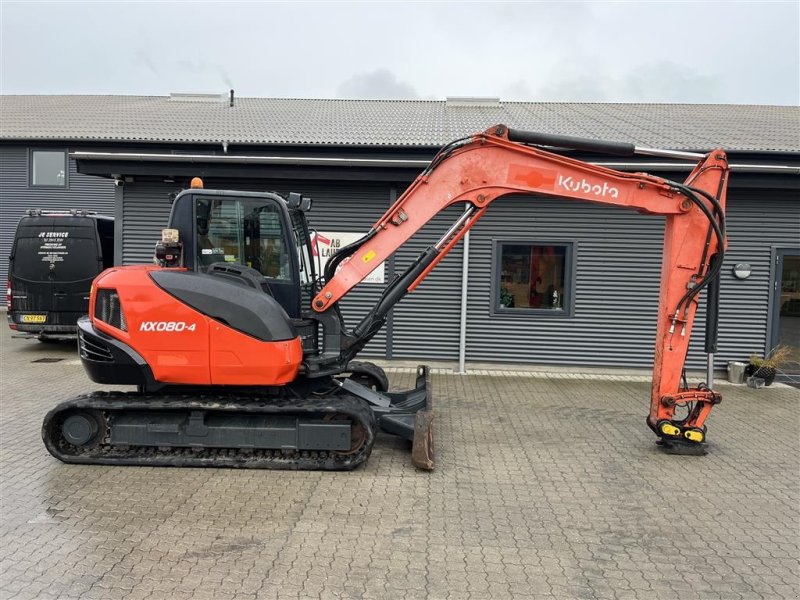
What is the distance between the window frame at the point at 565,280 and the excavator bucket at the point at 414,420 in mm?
3627

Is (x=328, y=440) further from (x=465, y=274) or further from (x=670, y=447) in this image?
(x=465, y=274)

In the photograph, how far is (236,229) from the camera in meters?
5.59

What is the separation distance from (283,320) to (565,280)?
6.60m

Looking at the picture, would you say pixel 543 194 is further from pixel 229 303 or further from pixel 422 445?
pixel 229 303

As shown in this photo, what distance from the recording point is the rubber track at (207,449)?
530 centimetres

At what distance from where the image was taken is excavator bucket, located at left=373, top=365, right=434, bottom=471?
5.39 meters

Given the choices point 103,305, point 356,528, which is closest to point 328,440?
point 356,528

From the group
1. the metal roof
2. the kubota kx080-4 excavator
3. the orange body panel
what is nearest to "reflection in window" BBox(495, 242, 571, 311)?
the metal roof

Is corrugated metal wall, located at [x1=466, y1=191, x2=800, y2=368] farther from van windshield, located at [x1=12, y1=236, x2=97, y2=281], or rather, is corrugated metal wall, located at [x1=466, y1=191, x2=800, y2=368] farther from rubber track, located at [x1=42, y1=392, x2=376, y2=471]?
van windshield, located at [x1=12, y1=236, x2=97, y2=281]

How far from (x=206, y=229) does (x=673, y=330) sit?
4.97 metres

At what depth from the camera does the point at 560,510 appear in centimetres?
470

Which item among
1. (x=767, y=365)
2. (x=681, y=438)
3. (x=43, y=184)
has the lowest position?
(x=681, y=438)

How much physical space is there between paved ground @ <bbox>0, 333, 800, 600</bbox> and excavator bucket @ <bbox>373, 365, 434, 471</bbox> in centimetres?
21

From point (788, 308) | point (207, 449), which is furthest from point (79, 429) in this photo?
point (788, 308)
